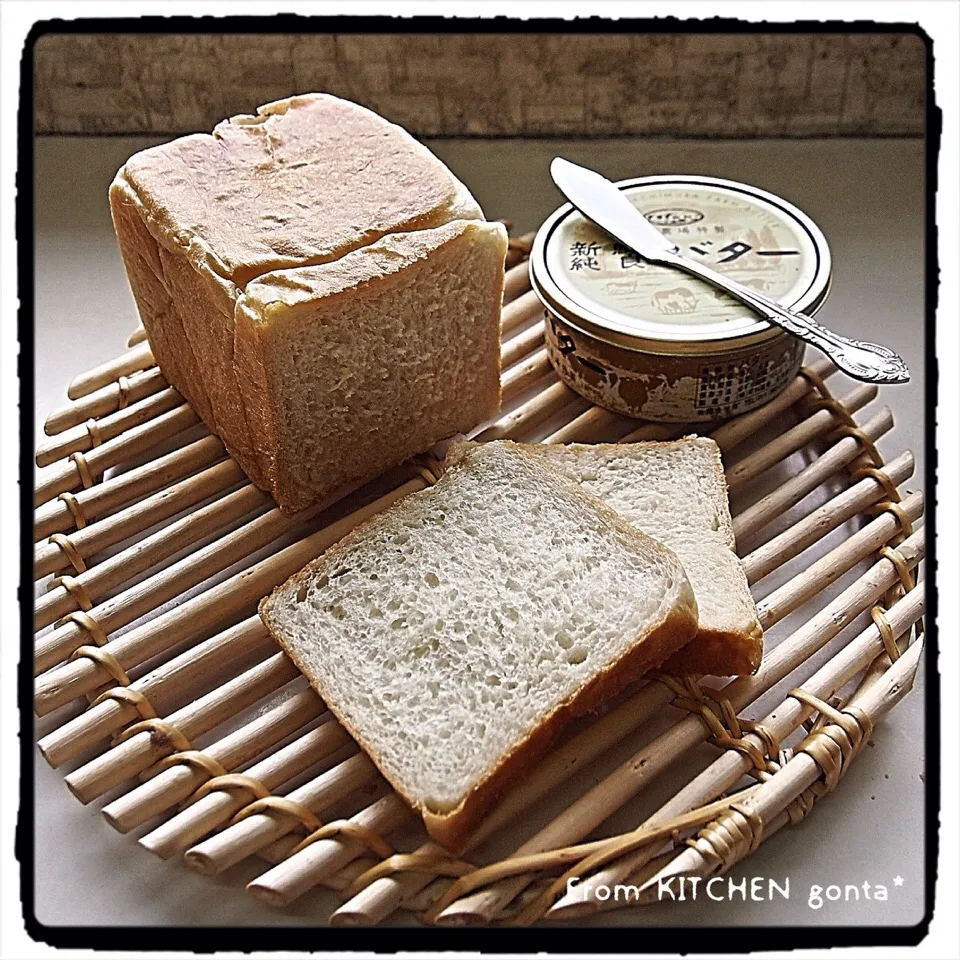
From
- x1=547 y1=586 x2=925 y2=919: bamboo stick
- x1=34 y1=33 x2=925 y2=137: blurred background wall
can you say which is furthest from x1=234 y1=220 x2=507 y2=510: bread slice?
x1=34 y1=33 x2=925 y2=137: blurred background wall

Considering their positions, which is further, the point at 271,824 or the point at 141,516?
the point at 141,516

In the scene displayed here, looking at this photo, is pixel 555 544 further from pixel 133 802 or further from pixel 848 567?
pixel 133 802

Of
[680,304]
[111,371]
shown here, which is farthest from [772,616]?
[111,371]

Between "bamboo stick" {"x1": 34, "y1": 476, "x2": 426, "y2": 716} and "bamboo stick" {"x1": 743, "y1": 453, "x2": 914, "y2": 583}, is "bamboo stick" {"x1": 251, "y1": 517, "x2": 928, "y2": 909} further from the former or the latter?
"bamboo stick" {"x1": 34, "y1": 476, "x2": 426, "y2": 716}

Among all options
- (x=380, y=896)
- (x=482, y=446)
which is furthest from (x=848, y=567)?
(x=380, y=896)

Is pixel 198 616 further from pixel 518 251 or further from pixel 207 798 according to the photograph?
pixel 518 251

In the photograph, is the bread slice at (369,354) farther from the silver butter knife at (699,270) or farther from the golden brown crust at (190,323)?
the silver butter knife at (699,270)
